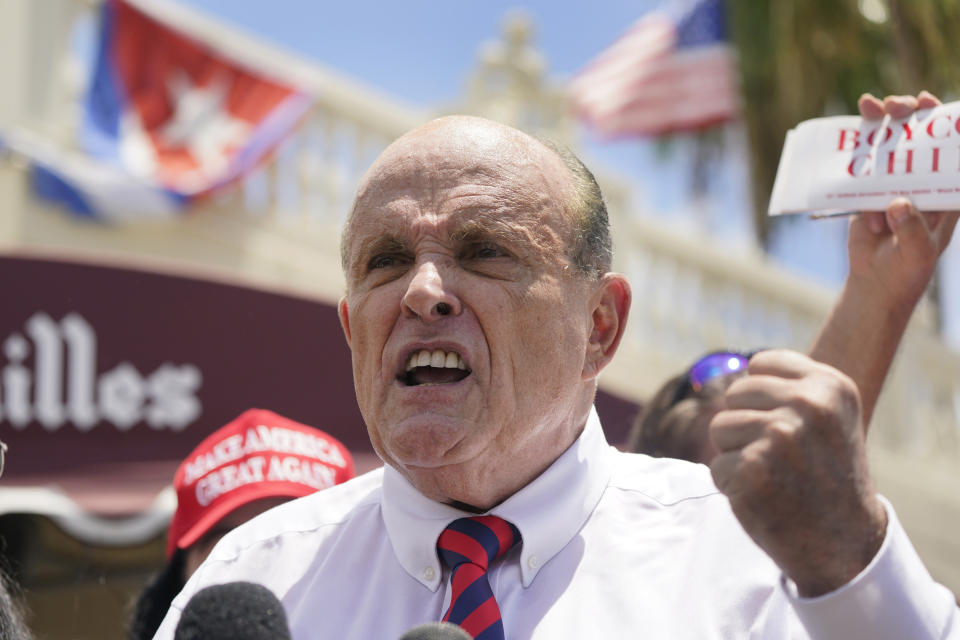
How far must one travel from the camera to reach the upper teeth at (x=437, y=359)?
2016 mm

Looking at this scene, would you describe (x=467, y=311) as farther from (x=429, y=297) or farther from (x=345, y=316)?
(x=345, y=316)

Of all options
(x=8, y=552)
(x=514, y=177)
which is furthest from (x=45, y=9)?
(x=514, y=177)

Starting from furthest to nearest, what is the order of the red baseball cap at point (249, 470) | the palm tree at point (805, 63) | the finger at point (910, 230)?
1. the palm tree at point (805, 63)
2. the red baseball cap at point (249, 470)
3. the finger at point (910, 230)

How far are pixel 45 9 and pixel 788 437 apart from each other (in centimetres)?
831

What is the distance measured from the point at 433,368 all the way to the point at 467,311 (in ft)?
0.41

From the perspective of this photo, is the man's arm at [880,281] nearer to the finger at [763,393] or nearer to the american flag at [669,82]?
the finger at [763,393]

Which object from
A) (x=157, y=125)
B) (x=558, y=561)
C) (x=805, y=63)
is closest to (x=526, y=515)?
(x=558, y=561)

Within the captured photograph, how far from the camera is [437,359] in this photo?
2.02 meters

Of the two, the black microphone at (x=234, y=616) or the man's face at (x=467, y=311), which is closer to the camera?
the black microphone at (x=234, y=616)

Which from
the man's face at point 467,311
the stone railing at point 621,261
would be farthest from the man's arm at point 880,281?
the stone railing at point 621,261

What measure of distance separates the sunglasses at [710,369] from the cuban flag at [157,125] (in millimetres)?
5690

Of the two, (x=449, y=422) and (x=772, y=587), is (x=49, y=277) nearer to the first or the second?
(x=449, y=422)

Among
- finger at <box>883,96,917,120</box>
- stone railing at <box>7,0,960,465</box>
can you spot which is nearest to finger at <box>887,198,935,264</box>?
finger at <box>883,96,917,120</box>

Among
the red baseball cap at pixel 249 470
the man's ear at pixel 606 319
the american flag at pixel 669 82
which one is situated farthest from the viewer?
the american flag at pixel 669 82
